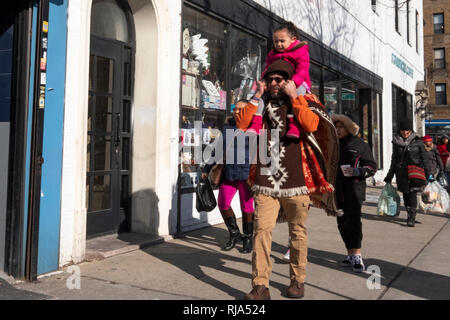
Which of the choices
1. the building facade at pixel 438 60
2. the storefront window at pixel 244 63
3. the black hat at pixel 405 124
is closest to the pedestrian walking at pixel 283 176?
the storefront window at pixel 244 63

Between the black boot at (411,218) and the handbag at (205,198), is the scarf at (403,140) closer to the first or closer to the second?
the black boot at (411,218)

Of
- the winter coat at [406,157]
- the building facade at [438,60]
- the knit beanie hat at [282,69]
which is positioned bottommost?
the winter coat at [406,157]

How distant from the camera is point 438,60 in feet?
124

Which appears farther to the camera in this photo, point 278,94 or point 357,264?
point 357,264

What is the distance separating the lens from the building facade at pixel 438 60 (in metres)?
37.2

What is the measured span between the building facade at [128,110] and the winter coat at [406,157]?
2948 mm

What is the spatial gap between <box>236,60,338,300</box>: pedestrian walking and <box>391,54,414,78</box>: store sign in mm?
15337

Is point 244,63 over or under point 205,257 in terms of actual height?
over

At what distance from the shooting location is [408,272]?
4.42 m

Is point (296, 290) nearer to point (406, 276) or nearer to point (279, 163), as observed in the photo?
point (279, 163)

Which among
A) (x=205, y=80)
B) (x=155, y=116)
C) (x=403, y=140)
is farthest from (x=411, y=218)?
(x=155, y=116)

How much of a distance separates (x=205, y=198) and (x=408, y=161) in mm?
4107

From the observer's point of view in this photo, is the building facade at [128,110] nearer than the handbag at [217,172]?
Yes

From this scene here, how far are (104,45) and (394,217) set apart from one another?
628 cm
